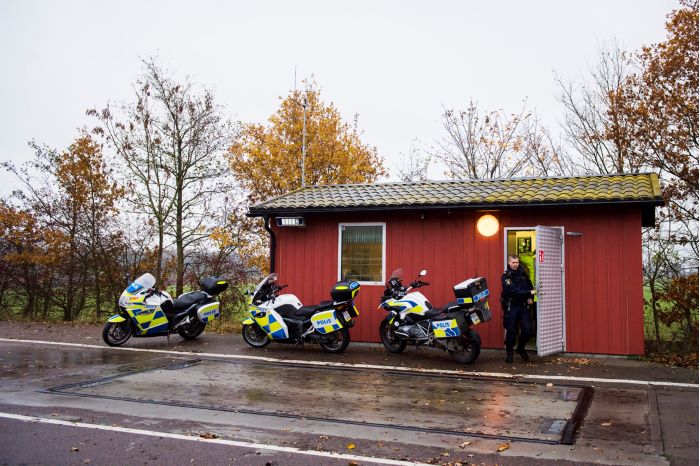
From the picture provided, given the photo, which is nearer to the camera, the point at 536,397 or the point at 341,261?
the point at 536,397

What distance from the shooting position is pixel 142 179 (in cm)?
2059

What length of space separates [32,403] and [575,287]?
26.9 ft

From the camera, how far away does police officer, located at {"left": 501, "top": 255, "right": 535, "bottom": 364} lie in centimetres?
951

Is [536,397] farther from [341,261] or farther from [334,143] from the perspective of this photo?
[334,143]

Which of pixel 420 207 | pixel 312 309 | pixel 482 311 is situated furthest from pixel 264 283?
pixel 482 311

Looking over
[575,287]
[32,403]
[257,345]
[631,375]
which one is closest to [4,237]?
[257,345]

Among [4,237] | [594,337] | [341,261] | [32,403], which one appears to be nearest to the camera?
[32,403]

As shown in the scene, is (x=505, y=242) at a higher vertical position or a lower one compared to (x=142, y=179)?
lower

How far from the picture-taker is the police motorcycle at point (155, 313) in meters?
11.3

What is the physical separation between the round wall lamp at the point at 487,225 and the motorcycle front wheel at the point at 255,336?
4.34 m

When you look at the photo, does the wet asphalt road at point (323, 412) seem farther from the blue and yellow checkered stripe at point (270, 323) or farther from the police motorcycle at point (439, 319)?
the blue and yellow checkered stripe at point (270, 323)

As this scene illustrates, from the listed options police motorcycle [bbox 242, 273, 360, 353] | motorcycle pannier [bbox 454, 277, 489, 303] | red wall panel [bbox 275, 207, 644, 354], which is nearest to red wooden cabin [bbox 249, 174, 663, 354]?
red wall panel [bbox 275, 207, 644, 354]

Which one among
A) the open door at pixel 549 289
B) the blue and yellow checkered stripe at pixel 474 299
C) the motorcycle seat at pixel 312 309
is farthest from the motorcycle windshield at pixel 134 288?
the open door at pixel 549 289

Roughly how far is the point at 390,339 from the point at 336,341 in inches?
36.9
